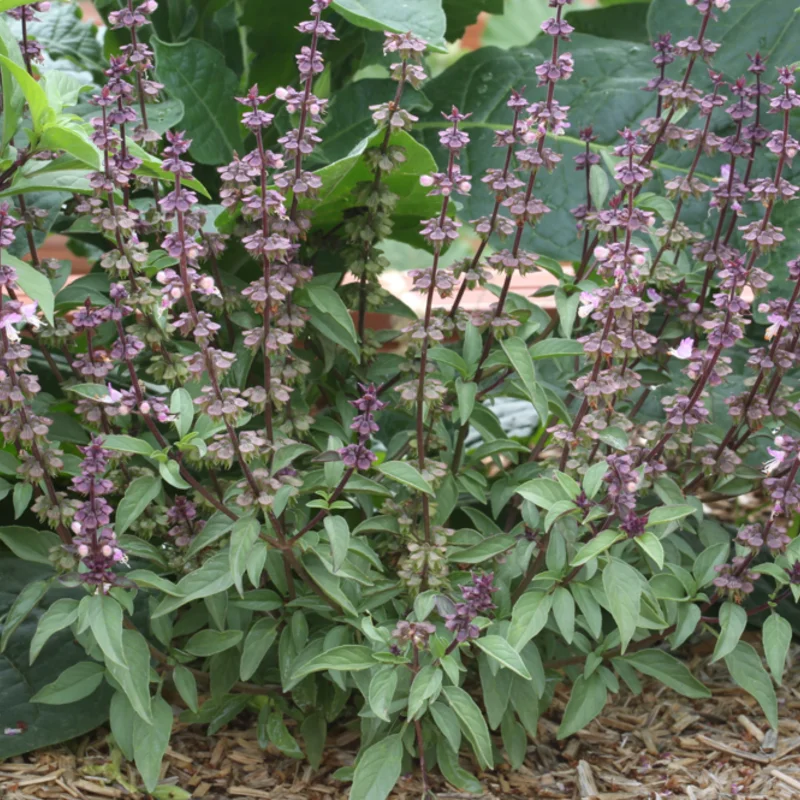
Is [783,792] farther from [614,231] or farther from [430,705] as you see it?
[614,231]

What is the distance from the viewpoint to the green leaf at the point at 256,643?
4.80 feet

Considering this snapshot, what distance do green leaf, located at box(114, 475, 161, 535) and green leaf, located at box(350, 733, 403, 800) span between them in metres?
0.46

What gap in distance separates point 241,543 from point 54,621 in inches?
10.2

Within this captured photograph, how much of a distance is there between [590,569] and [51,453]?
0.77 meters

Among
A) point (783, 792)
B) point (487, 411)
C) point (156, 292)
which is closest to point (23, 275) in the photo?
point (156, 292)

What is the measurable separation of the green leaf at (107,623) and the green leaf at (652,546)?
674 millimetres

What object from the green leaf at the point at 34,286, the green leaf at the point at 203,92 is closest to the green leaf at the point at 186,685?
the green leaf at the point at 34,286

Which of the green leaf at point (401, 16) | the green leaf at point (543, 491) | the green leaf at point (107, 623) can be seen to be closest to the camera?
the green leaf at point (107, 623)

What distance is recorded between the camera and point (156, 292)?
4.65 ft

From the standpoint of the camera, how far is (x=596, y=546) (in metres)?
1.31

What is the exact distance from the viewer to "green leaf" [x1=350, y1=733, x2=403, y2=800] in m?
1.38

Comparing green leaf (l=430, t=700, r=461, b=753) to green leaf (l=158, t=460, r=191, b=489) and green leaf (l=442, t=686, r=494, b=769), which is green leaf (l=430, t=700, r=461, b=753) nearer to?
green leaf (l=442, t=686, r=494, b=769)

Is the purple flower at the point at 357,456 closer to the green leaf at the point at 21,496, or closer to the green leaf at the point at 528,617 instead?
the green leaf at the point at 528,617

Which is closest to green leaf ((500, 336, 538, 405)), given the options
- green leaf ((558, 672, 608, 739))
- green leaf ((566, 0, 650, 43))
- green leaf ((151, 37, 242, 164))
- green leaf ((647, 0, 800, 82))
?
green leaf ((558, 672, 608, 739))
